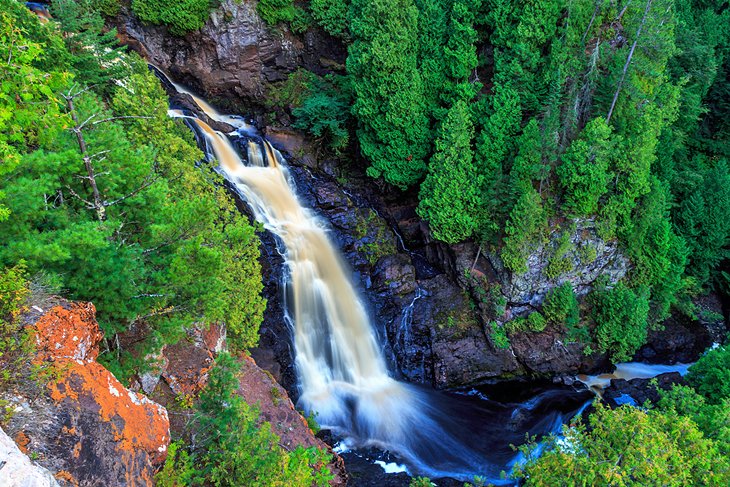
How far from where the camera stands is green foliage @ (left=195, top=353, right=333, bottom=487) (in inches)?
309

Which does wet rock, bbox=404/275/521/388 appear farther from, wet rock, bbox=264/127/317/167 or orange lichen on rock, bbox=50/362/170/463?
orange lichen on rock, bbox=50/362/170/463

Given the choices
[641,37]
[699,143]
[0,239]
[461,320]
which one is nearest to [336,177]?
[461,320]

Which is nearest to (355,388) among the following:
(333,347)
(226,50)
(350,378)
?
(350,378)

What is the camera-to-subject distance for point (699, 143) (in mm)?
25000

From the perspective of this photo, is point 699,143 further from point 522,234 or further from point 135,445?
point 135,445

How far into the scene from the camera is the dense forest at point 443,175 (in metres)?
8.07

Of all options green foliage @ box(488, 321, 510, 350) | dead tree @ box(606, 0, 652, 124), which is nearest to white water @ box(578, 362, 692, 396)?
green foliage @ box(488, 321, 510, 350)

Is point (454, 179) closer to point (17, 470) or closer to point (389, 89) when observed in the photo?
point (389, 89)

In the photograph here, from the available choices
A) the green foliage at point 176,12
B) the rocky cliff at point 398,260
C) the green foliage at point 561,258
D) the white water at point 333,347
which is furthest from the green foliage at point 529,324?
the green foliage at point 176,12

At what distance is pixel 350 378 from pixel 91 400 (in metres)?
13.6

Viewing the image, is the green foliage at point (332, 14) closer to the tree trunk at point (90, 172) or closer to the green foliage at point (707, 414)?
the tree trunk at point (90, 172)

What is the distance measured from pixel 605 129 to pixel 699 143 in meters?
12.7

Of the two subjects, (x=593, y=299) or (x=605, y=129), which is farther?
(x=593, y=299)

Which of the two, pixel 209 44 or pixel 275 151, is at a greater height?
pixel 209 44
